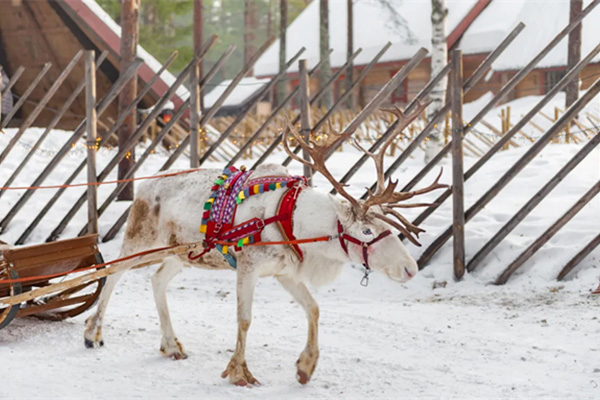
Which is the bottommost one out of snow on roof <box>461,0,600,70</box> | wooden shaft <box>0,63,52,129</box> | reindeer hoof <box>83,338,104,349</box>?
reindeer hoof <box>83,338,104,349</box>

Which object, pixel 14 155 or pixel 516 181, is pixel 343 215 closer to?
pixel 516 181

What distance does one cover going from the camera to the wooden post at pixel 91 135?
26.4 feet

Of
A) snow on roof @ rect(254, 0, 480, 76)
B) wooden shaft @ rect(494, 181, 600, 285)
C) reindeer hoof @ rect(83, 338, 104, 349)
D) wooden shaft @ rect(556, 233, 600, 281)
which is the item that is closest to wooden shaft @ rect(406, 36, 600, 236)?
wooden shaft @ rect(494, 181, 600, 285)

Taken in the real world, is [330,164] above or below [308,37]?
below

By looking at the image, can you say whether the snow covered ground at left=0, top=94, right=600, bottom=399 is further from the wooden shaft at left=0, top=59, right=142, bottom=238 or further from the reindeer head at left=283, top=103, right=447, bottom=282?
the wooden shaft at left=0, top=59, right=142, bottom=238

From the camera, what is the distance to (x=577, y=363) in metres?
4.36

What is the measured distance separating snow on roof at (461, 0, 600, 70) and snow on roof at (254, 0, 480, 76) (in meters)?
0.56

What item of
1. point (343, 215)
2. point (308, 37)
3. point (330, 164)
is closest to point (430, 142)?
point (330, 164)

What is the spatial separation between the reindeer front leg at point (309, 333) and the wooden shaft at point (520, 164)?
2.65 metres

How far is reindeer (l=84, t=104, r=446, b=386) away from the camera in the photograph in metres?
3.98

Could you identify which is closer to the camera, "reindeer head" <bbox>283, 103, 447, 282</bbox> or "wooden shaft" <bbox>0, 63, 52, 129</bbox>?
"reindeer head" <bbox>283, 103, 447, 282</bbox>

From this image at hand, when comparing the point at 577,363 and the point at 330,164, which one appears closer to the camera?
the point at 577,363

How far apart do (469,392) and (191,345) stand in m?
1.92

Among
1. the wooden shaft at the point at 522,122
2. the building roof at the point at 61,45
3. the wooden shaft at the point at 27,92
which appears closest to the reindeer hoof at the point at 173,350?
the wooden shaft at the point at 522,122
